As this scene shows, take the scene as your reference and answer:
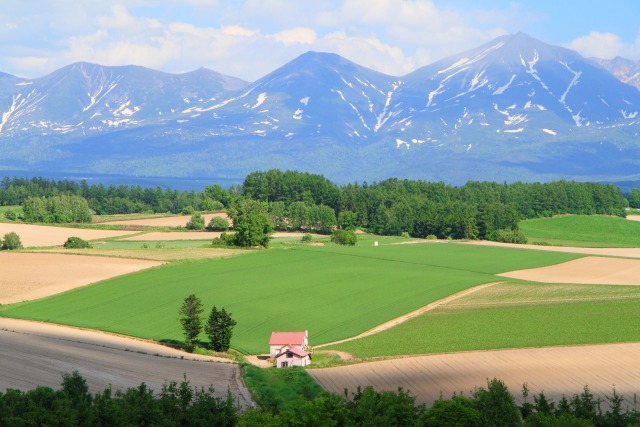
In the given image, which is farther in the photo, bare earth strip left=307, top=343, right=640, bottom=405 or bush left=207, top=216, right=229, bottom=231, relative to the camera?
bush left=207, top=216, right=229, bottom=231

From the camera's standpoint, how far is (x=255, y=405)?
38625 mm

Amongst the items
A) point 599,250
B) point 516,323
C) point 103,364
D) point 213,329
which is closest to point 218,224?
point 599,250

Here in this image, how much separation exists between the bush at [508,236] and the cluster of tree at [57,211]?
62253 mm

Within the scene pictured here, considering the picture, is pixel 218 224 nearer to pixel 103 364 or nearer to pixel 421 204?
pixel 421 204

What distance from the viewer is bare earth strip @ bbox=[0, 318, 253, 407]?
40031mm

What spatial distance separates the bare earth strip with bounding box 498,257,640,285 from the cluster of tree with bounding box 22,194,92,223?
7863 cm

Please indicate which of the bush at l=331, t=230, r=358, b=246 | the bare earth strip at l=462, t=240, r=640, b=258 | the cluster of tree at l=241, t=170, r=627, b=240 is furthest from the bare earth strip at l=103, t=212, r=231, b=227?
the bare earth strip at l=462, t=240, r=640, b=258

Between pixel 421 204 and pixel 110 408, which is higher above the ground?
pixel 421 204

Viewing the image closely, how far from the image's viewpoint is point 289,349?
159 feet

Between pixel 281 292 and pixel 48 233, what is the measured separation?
54.7 meters

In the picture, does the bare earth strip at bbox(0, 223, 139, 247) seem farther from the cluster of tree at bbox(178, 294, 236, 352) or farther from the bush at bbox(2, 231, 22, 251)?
the cluster of tree at bbox(178, 294, 236, 352)

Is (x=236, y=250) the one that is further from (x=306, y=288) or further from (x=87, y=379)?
(x=87, y=379)

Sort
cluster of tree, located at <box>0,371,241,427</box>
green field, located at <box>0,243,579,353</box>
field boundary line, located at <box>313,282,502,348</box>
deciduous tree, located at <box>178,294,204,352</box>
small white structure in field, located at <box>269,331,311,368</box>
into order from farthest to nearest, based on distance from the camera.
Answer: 1. green field, located at <box>0,243,579,353</box>
2. field boundary line, located at <box>313,282,502,348</box>
3. deciduous tree, located at <box>178,294,204,352</box>
4. small white structure in field, located at <box>269,331,311,368</box>
5. cluster of tree, located at <box>0,371,241,427</box>

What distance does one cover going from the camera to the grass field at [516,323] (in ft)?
164
